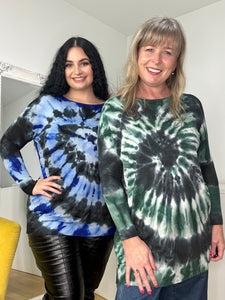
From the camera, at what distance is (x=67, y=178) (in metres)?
1.21

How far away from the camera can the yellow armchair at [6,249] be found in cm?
140

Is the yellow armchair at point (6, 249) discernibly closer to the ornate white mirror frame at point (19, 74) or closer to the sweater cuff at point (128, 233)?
the sweater cuff at point (128, 233)

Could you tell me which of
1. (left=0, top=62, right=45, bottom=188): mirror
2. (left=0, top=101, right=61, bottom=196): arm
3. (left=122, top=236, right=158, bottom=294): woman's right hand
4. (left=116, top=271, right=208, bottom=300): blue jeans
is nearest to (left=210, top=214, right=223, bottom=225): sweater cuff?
(left=116, top=271, right=208, bottom=300): blue jeans

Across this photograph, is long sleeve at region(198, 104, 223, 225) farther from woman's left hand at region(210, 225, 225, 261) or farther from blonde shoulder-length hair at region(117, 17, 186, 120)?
blonde shoulder-length hair at region(117, 17, 186, 120)

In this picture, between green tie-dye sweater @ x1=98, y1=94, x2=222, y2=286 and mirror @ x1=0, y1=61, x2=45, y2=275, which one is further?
mirror @ x1=0, y1=61, x2=45, y2=275

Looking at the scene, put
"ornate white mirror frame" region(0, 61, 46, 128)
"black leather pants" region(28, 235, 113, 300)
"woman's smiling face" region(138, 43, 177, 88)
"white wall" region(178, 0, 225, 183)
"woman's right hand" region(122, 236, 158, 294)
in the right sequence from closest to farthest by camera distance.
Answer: "woman's right hand" region(122, 236, 158, 294) < "woman's smiling face" region(138, 43, 177, 88) < "black leather pants" region(28, 235, 113, 300) < "ornate white mirror frame" region(0, 61, 46, 128) < "white wall" region(178, 0, 225, 183)

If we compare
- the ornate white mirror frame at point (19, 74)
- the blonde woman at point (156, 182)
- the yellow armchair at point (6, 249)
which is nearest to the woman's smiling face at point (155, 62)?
the blonde woman at point (156, 182)

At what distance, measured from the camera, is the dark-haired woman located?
3.89 feet

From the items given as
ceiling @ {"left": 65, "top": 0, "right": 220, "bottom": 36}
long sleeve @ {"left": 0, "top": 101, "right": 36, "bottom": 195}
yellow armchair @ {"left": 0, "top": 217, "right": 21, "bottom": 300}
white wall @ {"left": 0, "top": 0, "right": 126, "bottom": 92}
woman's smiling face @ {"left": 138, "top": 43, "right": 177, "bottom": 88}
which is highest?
ceiling @ {"left": 65, "top": 0, "right": 220, "bottom": 36}

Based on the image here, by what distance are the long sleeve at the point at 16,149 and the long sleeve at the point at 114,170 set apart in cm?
52

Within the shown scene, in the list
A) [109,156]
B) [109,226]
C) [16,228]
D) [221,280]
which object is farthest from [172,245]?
[221,280]

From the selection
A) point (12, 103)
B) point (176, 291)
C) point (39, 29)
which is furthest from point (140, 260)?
point (39, 29)

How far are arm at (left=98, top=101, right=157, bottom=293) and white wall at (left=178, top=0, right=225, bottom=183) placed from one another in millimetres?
1894

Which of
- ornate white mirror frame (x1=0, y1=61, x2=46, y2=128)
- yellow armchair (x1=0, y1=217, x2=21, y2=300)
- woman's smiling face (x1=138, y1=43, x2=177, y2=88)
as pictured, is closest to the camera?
woman's smiling face (x1=138, y1=43, x2=177, y2=88)
